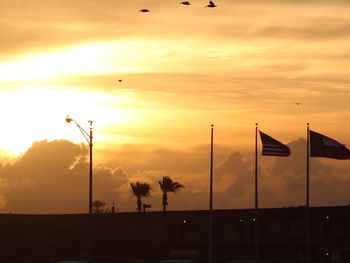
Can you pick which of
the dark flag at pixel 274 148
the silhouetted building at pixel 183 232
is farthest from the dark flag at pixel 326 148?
the silhouetted building at pixel 183 232

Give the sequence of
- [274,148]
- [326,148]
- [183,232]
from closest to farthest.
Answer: [326,148] → [274,148] → [183,232]

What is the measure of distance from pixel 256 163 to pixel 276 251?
29678 mm

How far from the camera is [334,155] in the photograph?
6272 centimetres

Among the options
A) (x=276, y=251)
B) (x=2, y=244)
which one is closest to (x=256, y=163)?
(x=276, y=251)

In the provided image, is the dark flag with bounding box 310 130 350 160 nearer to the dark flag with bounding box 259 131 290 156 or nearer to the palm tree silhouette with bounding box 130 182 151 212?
the dark flag with bounding box 259 131 290 156

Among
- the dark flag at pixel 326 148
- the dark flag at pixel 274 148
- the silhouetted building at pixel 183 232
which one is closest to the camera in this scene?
the dark flag at pixel 326 148

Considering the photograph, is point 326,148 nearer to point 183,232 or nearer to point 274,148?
point 274,148

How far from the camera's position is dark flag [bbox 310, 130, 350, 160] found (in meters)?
62.3

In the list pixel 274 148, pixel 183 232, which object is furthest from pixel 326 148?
pixel 183 232

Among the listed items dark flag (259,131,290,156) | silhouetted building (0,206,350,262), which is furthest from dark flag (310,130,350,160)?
silhouetted building (0,206,350,262)

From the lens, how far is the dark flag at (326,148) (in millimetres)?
62344

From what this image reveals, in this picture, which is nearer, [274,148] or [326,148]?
[326,148]

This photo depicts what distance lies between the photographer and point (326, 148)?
63.5 m

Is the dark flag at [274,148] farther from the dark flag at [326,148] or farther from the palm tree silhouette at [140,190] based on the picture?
the palm tree silhouette at [140,190]
